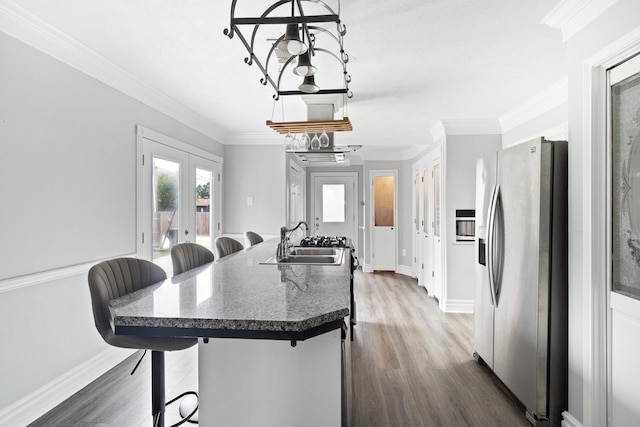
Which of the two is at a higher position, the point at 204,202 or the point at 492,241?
the point at 204,202

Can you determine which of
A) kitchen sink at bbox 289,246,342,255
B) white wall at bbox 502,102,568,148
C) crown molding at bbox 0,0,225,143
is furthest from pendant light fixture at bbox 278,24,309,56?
white wall at bbox 502,102,568,148

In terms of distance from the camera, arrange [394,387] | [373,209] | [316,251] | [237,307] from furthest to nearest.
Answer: [373,209]
[316,251]
[394,387]
[237,307]

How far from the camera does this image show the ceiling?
1.87 meters

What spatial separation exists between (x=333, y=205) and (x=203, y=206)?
11.5 feet

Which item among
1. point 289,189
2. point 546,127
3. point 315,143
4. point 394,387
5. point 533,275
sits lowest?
point 394,387

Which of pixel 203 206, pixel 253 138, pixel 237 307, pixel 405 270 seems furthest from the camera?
pixel 405 270

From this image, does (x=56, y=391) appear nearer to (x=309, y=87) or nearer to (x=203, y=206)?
(x=309, y=87)

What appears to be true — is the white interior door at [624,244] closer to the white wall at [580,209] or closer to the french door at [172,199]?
the white wall at [580,209]

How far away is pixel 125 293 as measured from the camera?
5.08ft

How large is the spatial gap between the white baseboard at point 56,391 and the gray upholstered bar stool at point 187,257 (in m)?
1.08

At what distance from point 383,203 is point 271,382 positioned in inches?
223

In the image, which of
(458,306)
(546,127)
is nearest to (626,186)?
(546,127)

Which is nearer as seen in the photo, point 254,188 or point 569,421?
point 569,421

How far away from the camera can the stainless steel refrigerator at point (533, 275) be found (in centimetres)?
196
